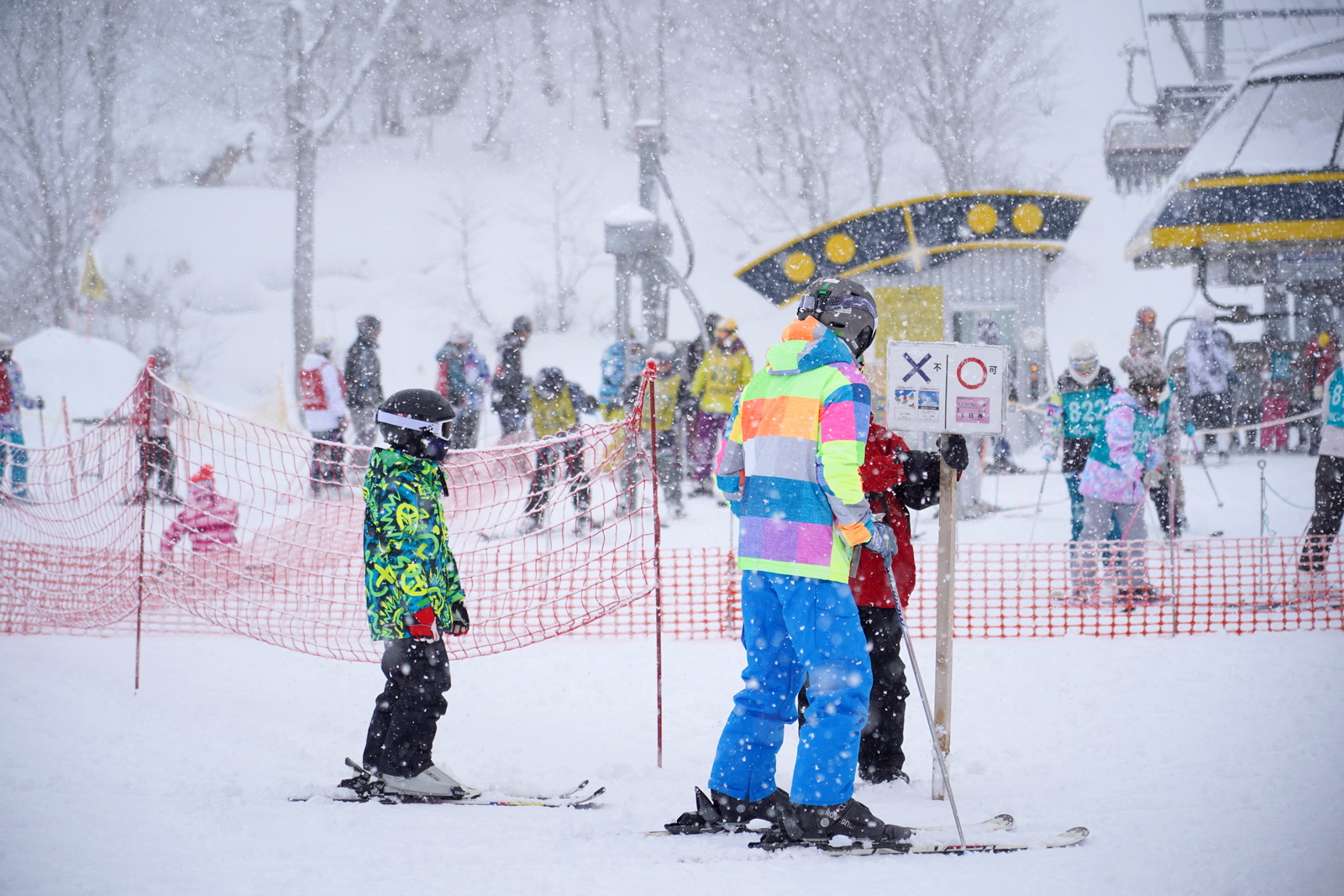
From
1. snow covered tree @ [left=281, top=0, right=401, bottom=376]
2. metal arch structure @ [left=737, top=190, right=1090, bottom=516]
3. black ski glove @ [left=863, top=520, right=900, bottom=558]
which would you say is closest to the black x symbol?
black ski glove @ [left=863, top=520, right=900, bottom=558]

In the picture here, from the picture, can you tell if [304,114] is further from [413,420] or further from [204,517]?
[413,420]

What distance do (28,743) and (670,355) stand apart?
682 centimetres

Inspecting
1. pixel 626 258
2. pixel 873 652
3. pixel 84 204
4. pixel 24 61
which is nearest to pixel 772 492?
pixel 873 652

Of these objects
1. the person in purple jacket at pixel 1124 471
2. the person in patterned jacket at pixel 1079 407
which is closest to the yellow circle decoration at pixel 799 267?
the person in patterned jacket at pixel 1079 407

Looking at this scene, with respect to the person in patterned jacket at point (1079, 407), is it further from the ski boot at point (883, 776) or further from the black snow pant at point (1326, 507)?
the ski boot at point (883, 776)

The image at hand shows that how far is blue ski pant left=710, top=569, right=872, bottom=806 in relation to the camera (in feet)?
9.96

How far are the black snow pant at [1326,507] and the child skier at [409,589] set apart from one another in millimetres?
5568

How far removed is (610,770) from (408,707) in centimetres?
83

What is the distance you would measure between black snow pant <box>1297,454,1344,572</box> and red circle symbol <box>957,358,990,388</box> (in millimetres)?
4220

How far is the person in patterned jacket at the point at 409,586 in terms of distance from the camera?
3516 mm

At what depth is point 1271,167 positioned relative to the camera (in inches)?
503

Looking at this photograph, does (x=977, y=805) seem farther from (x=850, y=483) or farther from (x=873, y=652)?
(x=850, y=483)

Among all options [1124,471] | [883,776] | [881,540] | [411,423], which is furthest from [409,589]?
[1124,471]

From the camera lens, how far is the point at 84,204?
87.1 feet
